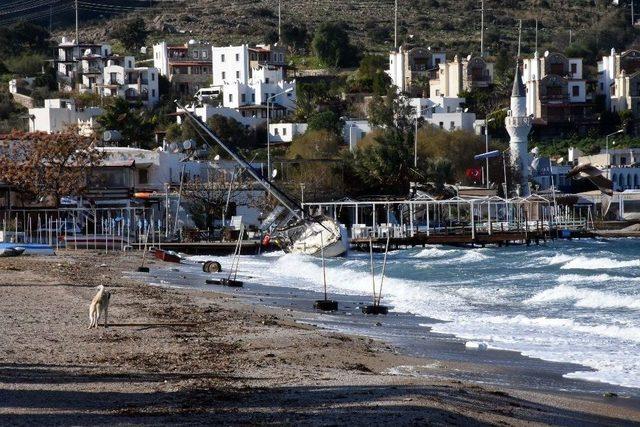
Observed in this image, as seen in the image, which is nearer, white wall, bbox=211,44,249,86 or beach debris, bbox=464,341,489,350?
beach debris, bbox=464,341,489,350

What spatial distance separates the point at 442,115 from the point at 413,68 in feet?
71.1

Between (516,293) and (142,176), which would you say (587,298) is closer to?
(516,293)

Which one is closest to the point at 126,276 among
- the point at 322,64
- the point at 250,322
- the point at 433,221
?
the point at 250,322

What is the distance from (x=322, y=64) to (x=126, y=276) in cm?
10211

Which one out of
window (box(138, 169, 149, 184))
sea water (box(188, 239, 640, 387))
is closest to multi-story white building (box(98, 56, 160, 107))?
window (box(138, 169, 149, 184))

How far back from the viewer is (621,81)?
12050 cm

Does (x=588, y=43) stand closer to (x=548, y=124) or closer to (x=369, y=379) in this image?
(x=548, y=124)

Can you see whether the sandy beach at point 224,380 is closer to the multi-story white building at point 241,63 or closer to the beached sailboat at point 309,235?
the beached sailboat at point 309,235

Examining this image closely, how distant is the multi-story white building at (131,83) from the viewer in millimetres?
119938

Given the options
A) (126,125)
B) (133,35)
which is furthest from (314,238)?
(133,35)

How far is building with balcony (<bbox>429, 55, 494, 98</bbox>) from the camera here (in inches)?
4707

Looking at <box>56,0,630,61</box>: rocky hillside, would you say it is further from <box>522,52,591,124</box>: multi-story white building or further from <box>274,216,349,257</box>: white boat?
<box>274,216,349,257</box>: white boat

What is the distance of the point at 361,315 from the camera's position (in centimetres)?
2645

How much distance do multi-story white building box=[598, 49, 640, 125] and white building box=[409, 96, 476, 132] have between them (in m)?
17.1
